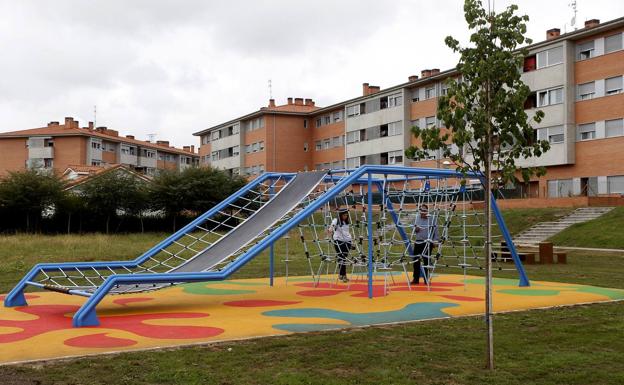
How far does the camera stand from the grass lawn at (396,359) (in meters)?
6.16

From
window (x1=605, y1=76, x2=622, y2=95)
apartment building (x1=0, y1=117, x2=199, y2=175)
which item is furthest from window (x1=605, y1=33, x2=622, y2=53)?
apartment building (x1=0, y1=117, x2=199, y2=175)

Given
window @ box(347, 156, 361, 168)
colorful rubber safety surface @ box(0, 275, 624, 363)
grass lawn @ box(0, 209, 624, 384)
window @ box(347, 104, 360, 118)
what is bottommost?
colorful rubber safety surface @ box(0, 275, 624, 363)

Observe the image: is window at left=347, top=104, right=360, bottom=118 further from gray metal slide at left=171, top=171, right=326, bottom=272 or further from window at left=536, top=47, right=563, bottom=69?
gray metal slide at left=171, top=171, right=326, bottom=272

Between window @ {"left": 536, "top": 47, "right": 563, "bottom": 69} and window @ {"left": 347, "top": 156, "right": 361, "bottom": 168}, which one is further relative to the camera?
window @ {"left": 347, "top": 156, "right": 361, "bottom": 168}

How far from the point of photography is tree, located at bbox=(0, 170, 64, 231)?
41219mm

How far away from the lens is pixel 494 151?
6754mm

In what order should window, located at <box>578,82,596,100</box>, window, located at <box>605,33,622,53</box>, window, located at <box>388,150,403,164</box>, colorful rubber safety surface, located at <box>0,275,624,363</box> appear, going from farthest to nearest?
window, located at <box>388,150,403,164</box> < window, located at <box>578,82,596,100</box> < window, located at <box>605,33,622,53</box> < colorful rubber safety surface, located at <box>0,275,624,363</box>

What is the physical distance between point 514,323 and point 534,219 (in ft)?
90.0

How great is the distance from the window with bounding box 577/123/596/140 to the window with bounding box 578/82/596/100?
5.61ft

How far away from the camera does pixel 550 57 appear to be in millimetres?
41781

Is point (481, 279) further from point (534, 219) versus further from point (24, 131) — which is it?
point (24, 131)

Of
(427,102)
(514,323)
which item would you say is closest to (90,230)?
(427,102)

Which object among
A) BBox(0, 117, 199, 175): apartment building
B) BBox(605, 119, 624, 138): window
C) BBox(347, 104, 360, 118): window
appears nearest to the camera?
BBox(605, 119, 624, 138): window

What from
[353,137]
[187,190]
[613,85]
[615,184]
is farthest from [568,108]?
[187,190]
